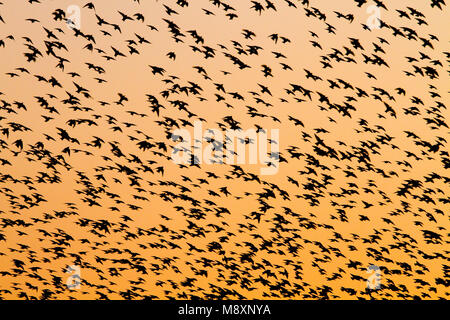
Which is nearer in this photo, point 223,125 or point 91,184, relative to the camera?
point 223,125

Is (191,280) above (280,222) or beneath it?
beneath

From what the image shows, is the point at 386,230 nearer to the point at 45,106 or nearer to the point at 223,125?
the point at 223,125

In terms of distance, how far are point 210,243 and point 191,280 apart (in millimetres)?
2585

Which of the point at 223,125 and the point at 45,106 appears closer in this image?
the point at 45,106

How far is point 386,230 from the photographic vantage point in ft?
141
